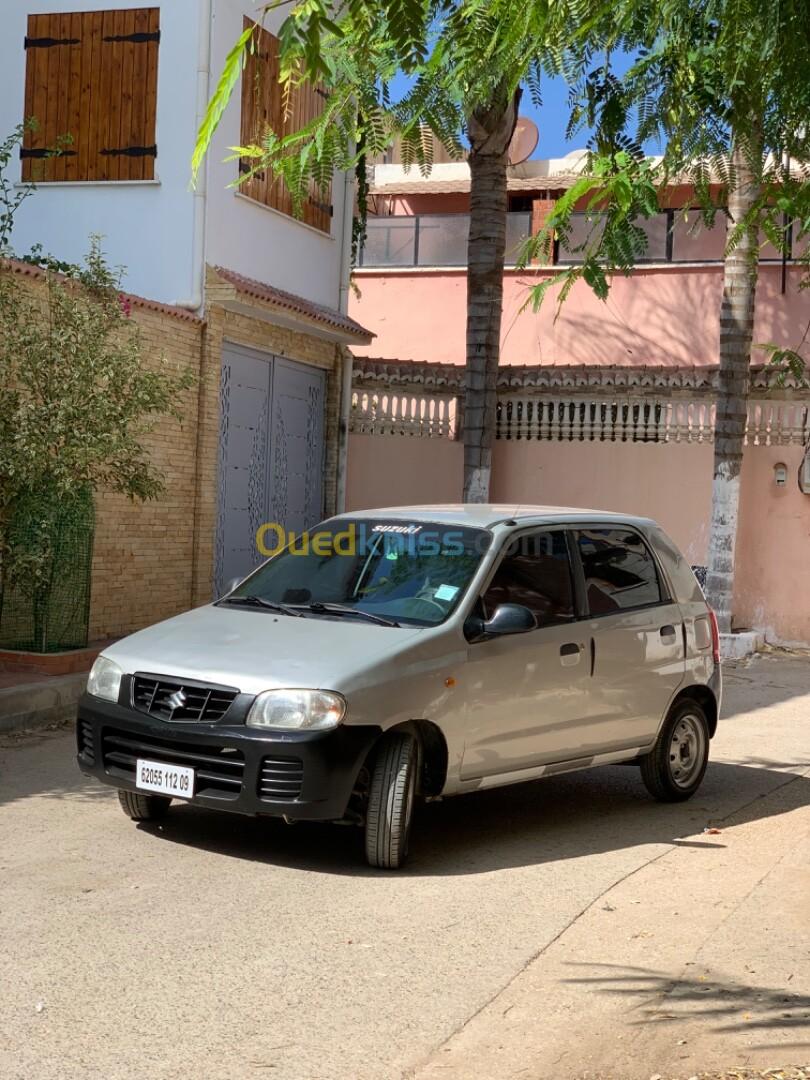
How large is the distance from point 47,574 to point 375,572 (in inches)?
190

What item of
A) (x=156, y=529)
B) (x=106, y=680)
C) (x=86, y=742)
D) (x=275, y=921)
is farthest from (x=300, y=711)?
Result: (x=156, y=529)

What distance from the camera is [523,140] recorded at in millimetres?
26578

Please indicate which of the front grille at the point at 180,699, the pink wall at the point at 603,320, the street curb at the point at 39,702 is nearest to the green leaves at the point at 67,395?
the street curb at the point at 39,702

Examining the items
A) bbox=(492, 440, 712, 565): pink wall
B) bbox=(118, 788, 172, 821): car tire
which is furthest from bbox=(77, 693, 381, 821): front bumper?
bbox=(492, 440, 712, 565): pink wall

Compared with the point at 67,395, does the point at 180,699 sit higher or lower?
lower

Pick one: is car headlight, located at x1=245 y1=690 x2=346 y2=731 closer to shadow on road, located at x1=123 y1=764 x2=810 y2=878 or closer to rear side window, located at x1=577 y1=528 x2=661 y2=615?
shadow on road, located at x1=123 y1=764 x2=810 y2=878

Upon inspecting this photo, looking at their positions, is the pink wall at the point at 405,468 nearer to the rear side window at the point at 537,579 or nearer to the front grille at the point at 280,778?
the rear side window at the point at 537,579

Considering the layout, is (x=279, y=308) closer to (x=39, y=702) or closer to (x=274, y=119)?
(x=274, y=119)

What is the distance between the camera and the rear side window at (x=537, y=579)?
780 cm

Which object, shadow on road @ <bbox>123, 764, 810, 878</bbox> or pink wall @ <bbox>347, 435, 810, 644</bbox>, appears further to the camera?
pink wall @ <bbox>347, 435, 810, 644</bbox>

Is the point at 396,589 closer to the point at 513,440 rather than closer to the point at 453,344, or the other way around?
the point at 513,440

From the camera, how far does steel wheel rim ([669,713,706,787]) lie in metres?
8.74

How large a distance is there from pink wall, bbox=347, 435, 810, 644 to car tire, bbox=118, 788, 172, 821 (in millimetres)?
11973

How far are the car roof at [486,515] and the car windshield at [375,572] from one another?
7 centimetres
